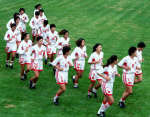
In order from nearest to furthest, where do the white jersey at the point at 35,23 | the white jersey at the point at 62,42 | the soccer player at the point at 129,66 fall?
the soccer player at the point at 129,66 → the white jersey at the point at 62,42 → the white jersey at the point at 35,23

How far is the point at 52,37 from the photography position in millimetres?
14203

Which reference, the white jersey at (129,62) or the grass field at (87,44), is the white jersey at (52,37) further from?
the white jersey at (129,62)

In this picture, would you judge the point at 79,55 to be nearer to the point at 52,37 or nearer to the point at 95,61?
the point at 95,61

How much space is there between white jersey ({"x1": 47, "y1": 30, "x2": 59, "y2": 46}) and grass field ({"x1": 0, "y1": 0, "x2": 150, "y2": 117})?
1.30m

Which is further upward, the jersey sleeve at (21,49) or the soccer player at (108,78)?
the jersey sleeve at (21,49)

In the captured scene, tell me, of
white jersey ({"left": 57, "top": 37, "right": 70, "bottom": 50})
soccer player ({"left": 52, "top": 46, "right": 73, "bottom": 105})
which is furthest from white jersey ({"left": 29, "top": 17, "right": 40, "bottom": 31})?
soccer player ({"left": 52, "top": 46, "right": 73, "bottom": 105})

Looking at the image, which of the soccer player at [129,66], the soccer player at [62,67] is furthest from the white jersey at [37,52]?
the soccer player at [129,66]

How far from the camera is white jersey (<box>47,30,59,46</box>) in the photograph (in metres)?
14.2

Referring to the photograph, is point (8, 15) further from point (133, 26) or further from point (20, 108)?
point (20, 108)

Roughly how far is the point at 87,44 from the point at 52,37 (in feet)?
14.8

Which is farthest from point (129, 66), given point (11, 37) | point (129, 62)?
point (11, 37)

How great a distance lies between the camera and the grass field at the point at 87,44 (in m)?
10.5

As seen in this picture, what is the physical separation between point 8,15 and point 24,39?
42.2 feet

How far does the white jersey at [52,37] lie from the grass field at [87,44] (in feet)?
4.26
